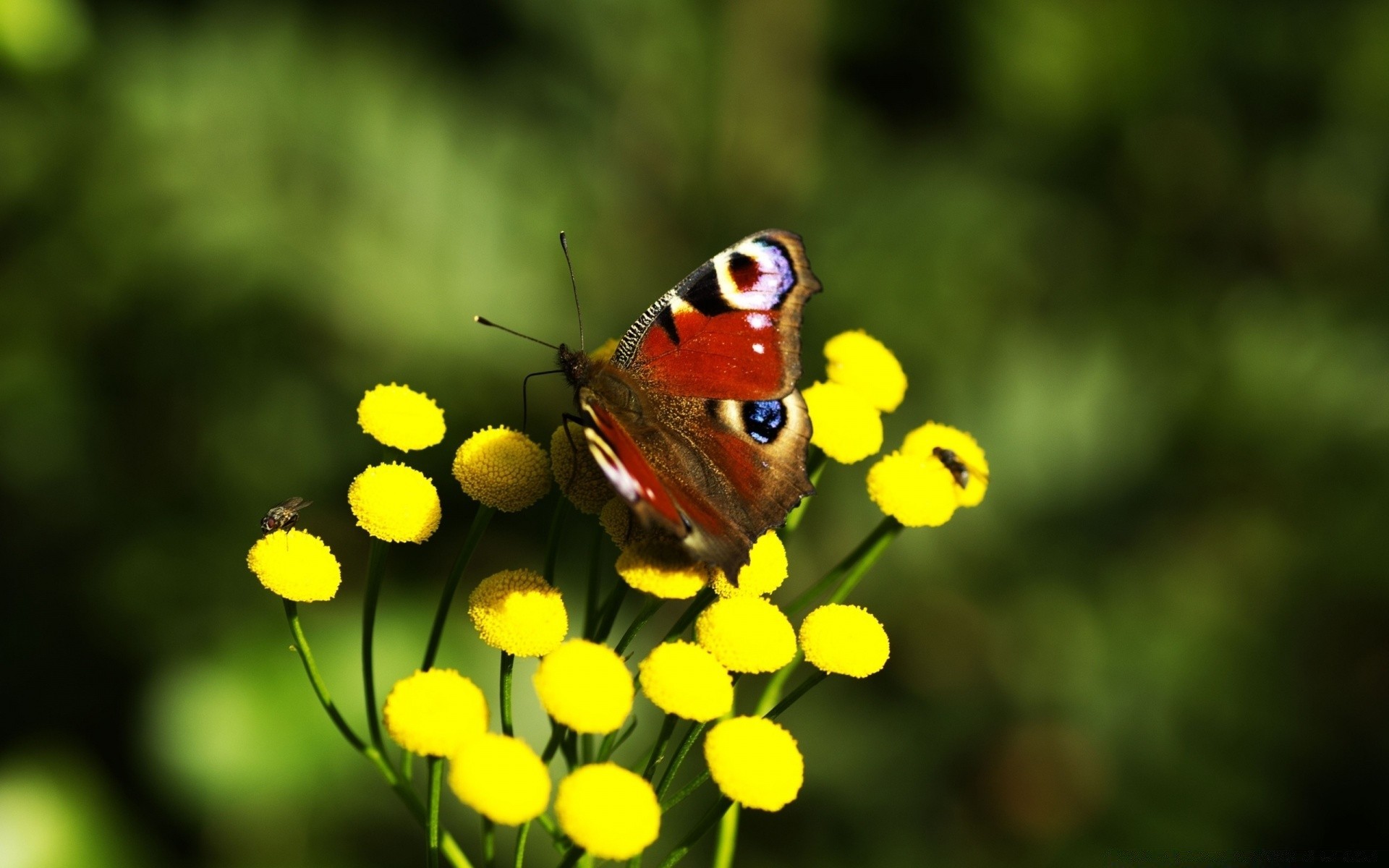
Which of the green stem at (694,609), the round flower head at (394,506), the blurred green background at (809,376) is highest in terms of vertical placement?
the round flower head at (394,506)

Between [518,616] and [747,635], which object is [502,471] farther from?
[747,635]

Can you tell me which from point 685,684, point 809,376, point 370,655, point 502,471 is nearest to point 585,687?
point 685,684

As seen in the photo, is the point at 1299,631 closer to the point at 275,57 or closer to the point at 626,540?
the point at 626,540

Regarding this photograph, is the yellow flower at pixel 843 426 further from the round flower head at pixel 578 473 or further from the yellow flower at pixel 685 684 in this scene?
the yellow flower at pixel 685 684

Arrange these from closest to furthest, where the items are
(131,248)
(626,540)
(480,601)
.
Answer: (480,601) < (626,540) < (131,248)

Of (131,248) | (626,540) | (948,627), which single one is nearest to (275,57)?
(131,248)

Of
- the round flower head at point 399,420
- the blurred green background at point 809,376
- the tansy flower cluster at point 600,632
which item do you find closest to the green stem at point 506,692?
the tansy flower cluster at point 600,632

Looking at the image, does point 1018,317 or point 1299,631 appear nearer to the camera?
point 1299,631

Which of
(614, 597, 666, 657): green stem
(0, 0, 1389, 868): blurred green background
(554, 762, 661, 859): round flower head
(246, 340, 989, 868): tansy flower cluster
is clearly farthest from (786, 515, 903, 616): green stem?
(0, 0, 1389, 868): blurred green background
